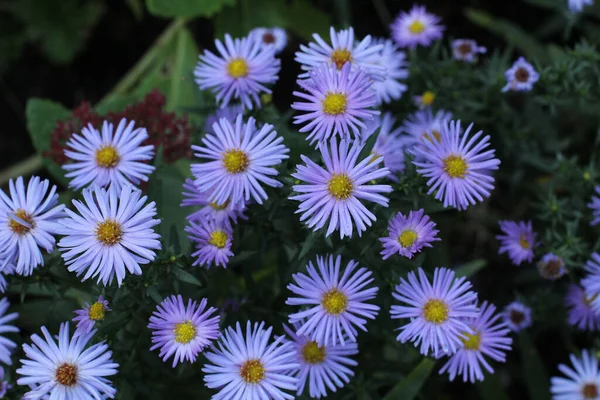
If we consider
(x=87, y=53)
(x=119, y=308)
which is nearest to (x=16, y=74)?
(x=87, y=53)

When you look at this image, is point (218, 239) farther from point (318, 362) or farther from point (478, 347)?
point (478, 347)

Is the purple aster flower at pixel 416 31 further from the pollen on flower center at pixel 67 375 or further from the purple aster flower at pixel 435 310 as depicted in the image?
the pollen on flower center at pixel 67 375

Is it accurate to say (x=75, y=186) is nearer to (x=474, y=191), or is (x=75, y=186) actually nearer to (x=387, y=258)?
(x=387, y=258)

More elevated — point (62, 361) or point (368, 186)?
point (368, 186)

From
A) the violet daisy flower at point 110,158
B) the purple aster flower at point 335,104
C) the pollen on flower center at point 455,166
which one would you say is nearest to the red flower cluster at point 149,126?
the violet daisy flower at point 110,158

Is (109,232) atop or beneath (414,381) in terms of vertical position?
atop

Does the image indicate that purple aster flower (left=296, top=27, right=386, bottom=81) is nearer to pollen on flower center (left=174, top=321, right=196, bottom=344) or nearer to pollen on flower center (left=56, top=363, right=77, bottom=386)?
pollen on flower center (left=174, top=321, right=196, bottom=344)

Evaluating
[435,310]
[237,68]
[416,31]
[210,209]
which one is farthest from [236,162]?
[416,31]
